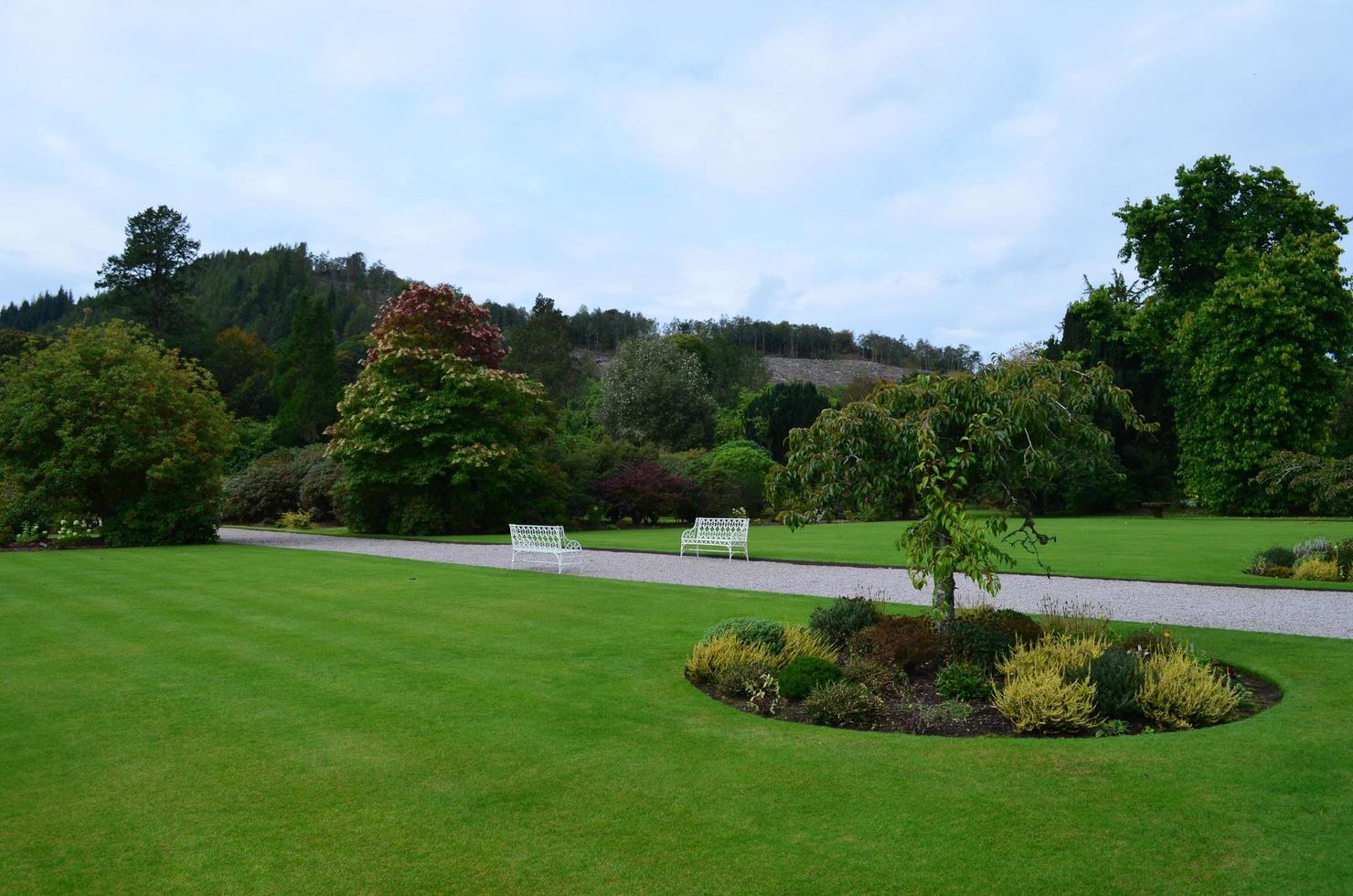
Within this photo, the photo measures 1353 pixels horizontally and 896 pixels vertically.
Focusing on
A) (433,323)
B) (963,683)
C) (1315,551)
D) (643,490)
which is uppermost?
(433,323)

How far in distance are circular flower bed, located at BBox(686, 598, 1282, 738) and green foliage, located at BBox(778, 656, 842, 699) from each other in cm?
1

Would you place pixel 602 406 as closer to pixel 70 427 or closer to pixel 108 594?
pixel 70 427

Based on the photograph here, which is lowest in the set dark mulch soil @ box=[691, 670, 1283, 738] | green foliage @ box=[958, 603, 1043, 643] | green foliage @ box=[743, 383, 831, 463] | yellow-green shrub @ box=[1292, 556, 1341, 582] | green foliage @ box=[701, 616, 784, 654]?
dark mulch soil @ box=[691, 670, 1283, 738]

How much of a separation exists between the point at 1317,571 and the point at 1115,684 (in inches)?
426

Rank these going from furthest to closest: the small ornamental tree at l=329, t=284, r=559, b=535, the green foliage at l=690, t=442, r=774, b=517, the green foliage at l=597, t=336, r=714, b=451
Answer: the green foliage at l=597, t=336, r=714, b=451
the green foliage at l=690, t=442, r=774, b=517
the small ornamental tree at l=329, t=284, r=559, b=535

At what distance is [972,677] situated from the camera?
7203mm

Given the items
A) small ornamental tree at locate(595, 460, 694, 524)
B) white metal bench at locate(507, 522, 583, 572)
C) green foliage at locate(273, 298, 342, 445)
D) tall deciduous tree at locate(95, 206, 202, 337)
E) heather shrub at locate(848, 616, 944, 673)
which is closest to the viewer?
heather shrub at locate(848, 616, 944, 673)

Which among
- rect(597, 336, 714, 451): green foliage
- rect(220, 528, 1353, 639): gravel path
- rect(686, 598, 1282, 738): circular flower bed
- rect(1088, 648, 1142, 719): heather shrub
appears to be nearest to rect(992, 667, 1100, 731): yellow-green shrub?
rect(686, 598, 1282, 738): circular flower bed

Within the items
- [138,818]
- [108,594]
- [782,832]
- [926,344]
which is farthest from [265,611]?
[926,344]

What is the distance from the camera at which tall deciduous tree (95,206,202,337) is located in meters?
59.2

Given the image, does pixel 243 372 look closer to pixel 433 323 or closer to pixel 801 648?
pixel 433 323

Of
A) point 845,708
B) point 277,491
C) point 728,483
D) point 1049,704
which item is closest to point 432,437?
point 277,491

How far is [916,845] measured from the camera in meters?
4.39

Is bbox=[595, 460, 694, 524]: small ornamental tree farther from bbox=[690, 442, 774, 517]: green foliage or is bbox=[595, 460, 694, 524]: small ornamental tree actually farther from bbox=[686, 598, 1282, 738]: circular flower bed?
bbox=[686, 598, 1282, 738]: circular flower bed
